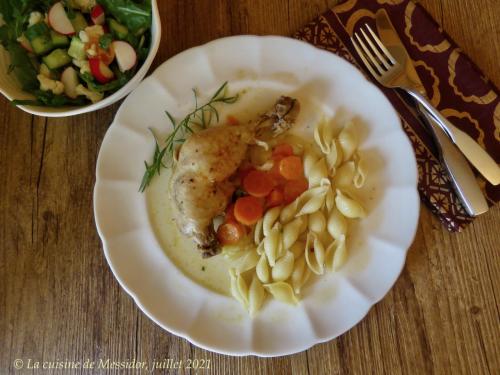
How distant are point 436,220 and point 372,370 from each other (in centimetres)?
65

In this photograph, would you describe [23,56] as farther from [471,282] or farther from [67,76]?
[471,282]

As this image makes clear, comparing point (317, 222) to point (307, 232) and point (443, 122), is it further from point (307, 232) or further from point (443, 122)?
point (443, 122)

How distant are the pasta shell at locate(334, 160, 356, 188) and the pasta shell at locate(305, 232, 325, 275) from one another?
0.24 meters

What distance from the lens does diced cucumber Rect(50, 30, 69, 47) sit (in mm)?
1645

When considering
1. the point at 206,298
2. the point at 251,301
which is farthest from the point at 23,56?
the point at 251,301

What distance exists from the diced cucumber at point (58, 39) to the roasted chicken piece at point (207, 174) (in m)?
0.58

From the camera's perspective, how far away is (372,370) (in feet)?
5.75

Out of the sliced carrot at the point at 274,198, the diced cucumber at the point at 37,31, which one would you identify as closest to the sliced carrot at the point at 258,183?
the sliced carrot at the point at 274,198

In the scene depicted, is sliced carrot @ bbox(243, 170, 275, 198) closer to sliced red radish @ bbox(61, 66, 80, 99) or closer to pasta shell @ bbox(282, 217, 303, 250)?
pasta shell @ bbox(282, 217, 303, 250)

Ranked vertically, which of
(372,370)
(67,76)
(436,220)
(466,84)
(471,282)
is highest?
(466,84)

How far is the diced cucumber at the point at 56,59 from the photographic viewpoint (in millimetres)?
1653

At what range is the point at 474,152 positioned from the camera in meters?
1.74

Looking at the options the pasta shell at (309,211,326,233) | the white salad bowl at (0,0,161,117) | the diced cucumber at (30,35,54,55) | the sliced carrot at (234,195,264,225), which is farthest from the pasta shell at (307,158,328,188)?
the diced cucumber at (30,35,54,55)

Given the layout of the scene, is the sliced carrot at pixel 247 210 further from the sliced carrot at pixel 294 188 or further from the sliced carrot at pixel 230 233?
the sliced carrot at pixel 294 188
